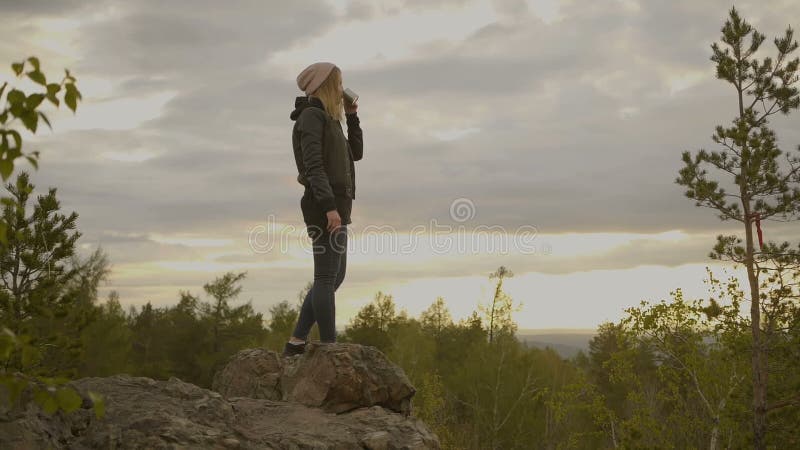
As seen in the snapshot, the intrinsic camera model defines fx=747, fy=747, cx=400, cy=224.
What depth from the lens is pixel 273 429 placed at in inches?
228

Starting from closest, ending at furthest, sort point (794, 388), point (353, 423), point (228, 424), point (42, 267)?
point (228, 424), point (353, 423), point (794, 388), point (42, 267)

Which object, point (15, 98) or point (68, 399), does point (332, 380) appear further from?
point (15, 98)

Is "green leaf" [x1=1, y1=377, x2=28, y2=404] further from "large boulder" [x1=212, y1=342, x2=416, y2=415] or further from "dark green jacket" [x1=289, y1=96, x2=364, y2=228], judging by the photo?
"large boulder" [x1=212, y1=342, x2=416, y2=415]

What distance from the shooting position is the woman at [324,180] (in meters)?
6.64

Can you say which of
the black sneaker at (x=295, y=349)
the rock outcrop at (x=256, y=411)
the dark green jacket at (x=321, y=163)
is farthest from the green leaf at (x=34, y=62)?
the black sneaker at (x=295, y=349)

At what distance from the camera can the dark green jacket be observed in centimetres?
659

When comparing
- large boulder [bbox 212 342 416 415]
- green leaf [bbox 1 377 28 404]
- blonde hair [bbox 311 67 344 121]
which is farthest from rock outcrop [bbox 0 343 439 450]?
blonde hair [bbox 311 67 344 121]

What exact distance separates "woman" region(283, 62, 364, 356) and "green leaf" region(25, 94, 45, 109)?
3713 millimetres

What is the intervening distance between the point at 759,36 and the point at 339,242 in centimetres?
1177

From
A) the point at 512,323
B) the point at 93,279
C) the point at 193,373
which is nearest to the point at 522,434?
the point at 512,323

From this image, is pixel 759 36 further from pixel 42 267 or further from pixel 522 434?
pixel 522 434

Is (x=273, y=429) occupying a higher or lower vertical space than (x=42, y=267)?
lower

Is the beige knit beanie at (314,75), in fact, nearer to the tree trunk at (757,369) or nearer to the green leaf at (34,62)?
the green leaf at (34,62)

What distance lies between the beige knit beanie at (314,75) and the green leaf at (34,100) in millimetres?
4169
